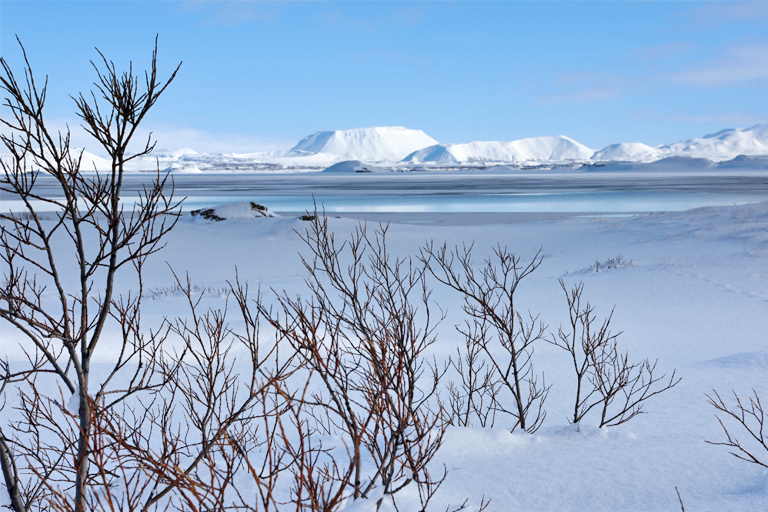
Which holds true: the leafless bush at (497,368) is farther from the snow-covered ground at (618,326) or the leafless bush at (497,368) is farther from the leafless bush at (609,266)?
the leafless bush at (609,266)

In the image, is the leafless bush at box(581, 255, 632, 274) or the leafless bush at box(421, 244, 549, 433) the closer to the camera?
the leafless bush at box(421, 244, 549, 433)

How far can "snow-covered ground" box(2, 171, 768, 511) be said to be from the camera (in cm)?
276

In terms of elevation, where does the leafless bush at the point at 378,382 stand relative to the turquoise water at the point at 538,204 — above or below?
above

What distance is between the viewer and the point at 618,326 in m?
7.34

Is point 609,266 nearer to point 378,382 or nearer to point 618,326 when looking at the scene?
point 618,326

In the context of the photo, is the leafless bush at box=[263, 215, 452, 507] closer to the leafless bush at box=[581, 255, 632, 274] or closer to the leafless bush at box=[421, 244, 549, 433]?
the leafless bush at box=[421, 244, 549, 433]

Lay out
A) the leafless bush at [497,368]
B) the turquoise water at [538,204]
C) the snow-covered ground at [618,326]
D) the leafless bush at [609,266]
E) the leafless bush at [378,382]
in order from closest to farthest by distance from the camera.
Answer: the leafless bush at [378,382] → the snow-covered ground at [618,326] → the leafless bush at [497,368] → the leafless bush at [609,266] → the turquoise water at [538,204]


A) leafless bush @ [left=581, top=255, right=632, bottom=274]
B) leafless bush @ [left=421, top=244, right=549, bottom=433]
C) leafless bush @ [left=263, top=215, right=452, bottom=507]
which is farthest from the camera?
leafless bush @ [left=581, top=255, right=632, bottom=274]

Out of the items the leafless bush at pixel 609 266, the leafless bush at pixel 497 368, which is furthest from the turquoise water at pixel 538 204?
the leafless bush at pixel 497 368

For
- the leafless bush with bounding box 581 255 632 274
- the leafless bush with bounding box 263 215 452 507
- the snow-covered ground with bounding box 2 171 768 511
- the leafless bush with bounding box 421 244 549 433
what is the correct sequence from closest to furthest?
the leafless bush with bounding box 263 215 452 507 → the snow-covered ground with bounding box 2 171 768 511 → the leafless bush with bounding box 421 244 549 433 → the leafless bush with bounding box 581 255 632 274

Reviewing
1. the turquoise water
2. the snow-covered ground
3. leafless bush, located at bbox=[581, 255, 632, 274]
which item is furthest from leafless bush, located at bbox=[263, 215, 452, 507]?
the turquoise water

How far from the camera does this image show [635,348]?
642 cm

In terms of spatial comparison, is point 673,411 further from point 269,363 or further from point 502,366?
point 269,363

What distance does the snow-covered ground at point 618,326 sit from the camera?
2.76 m
